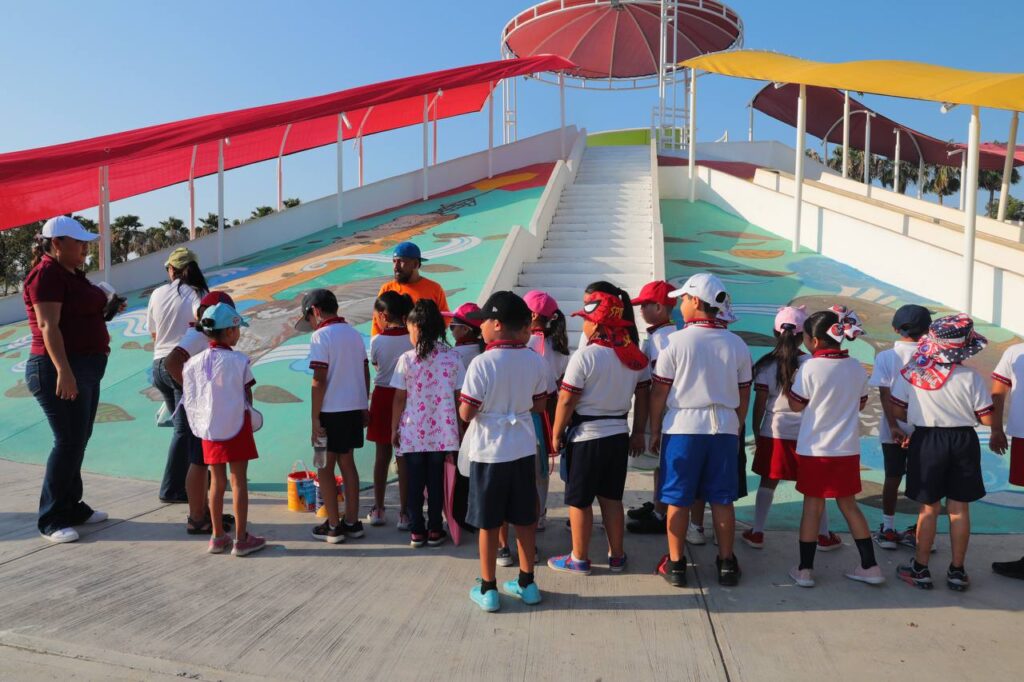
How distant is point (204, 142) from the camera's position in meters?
11.7

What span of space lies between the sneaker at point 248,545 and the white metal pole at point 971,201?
28.5 ft

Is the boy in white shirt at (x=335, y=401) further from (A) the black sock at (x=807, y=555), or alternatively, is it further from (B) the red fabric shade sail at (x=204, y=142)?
(B) the red fabric shade sail at (x=204, y=142)

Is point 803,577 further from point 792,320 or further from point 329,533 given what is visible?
point 329,533

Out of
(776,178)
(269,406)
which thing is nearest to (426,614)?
(269,406)

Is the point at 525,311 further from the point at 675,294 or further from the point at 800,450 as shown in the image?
the point at 800,450

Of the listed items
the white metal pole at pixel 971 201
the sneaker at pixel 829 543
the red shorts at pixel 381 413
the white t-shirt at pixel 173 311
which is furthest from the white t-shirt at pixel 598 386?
the white metal pole at pixel 971 201

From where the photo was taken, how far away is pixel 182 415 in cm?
498

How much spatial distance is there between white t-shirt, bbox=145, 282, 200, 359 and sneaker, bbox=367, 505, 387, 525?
191 cm

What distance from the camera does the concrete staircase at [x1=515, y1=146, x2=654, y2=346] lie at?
10.6 metres

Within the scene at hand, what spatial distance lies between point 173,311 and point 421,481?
7.57 feet

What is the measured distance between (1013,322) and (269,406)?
29.1 feet

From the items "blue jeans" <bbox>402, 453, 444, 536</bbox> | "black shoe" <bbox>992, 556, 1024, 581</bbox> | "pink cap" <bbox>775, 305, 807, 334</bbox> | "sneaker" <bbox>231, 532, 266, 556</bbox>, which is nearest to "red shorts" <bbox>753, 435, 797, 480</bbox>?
"pink cap" <bbox>775, 305, 807, 334</bbox>

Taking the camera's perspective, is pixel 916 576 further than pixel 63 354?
No

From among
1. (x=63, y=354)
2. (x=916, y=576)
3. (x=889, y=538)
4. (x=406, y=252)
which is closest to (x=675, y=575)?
(x=916, y=576)
